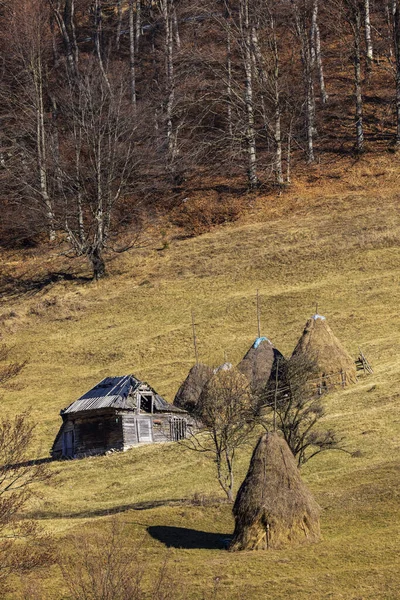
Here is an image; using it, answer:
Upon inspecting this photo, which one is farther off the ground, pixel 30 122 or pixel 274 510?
pixel 30 122

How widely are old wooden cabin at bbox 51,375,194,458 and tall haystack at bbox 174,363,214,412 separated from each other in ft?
1.87

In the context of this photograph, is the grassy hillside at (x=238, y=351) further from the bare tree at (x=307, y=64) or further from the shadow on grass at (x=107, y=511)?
the bare tree at (x=307, y=64)

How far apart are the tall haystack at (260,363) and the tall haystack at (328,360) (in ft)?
3.63

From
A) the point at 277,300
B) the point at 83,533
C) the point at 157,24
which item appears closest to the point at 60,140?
the point at 157,24

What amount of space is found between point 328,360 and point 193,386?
6540 mm

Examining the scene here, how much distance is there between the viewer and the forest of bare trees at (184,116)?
6862 centimetres

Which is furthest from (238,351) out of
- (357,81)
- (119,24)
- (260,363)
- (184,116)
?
(119,24)

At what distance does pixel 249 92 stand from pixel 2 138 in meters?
19.8

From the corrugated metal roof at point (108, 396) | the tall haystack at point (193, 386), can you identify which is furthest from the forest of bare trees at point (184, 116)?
the tall haystack at point (193, 386)

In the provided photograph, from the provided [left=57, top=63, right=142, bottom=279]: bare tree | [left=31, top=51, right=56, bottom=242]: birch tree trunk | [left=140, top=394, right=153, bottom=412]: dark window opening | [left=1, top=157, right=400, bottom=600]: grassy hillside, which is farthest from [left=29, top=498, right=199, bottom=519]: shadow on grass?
[left=31, top=51, right=56, bottom=242]: birch tree trunk

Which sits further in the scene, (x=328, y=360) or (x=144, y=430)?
(x=144, y=430)

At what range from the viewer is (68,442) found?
149ft

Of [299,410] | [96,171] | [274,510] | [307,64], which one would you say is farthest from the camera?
[307,64]

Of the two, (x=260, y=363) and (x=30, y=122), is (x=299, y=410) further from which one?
(x=30, y=122)
